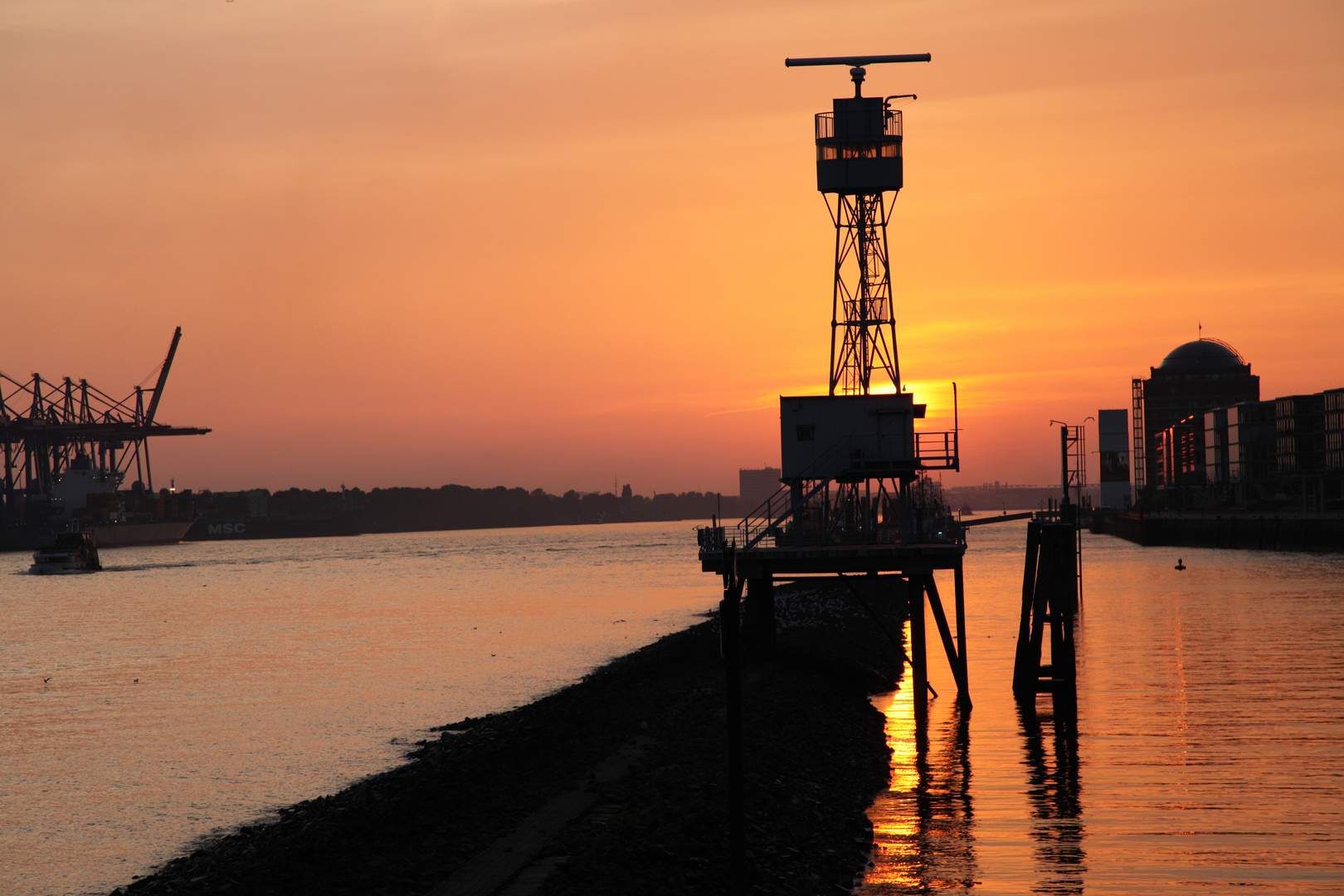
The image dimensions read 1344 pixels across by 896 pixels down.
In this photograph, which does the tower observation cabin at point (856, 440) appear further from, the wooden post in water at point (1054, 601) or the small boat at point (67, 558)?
the small boat at point (67, 558)

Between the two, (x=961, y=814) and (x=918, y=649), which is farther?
(x=918, y=649)

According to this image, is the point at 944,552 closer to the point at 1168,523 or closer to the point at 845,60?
the point at 845,60

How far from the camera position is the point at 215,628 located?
235 feet

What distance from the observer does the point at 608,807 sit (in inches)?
699

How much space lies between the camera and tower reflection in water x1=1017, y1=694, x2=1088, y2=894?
1709 cm

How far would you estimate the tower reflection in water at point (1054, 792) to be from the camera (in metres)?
17.1

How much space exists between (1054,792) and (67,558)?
153m

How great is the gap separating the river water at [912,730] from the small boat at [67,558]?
73.0 m

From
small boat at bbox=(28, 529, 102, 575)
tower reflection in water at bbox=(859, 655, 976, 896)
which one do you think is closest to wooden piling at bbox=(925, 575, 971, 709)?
tower reflection in water at bbox=(859, 655, 976, 896)

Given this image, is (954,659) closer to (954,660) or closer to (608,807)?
(954,660)

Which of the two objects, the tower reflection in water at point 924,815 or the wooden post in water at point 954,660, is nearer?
the tower reflection in water at point 924,815

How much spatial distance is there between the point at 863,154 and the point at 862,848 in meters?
24.1

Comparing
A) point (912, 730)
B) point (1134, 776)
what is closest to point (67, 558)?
point (912, 730)

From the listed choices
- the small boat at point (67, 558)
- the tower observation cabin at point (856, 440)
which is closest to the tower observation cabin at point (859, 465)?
the tower observation cabin at point (856, 440)
